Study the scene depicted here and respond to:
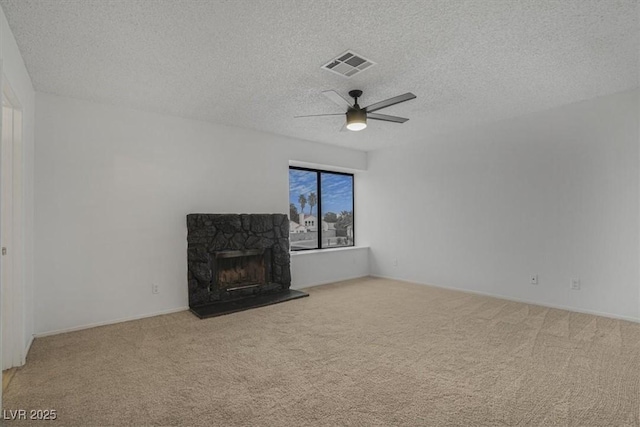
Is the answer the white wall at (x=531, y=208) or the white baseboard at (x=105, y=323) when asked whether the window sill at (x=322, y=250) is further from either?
the white baseboard at (x=105, y=323)

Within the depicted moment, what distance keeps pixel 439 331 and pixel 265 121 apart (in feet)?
11.2

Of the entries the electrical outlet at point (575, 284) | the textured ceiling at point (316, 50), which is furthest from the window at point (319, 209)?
the electrical outlet at point (575, 284)

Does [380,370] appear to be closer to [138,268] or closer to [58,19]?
[138,268]

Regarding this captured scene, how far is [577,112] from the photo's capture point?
4.08 meters

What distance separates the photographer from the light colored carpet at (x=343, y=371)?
2020 millimetres

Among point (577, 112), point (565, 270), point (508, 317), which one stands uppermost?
point (577, 112)

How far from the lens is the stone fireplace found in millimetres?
4335

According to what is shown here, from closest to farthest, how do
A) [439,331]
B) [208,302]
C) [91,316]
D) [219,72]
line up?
[219,72]
[439,331]
[91,316]
[208,302]

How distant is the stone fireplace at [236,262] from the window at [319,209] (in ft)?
2.68

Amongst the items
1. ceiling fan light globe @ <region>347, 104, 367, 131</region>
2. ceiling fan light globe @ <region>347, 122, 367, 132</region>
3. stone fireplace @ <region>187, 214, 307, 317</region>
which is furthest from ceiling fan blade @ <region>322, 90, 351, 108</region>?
stone fireplace @ <region>187, 214, 307, 317</region>

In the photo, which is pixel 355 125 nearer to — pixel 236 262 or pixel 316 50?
pixel 316 50

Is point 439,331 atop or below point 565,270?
below

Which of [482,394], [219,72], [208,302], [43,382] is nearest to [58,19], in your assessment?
[219,72]

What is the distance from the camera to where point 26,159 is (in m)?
3.09
